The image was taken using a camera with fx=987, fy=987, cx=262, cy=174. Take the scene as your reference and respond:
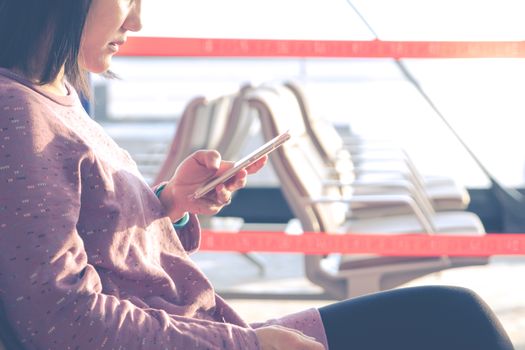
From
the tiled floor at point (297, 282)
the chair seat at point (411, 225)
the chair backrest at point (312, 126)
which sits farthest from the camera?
the chair backrest at point (312, 126)

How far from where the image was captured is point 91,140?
111cm

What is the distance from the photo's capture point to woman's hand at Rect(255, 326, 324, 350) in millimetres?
1025

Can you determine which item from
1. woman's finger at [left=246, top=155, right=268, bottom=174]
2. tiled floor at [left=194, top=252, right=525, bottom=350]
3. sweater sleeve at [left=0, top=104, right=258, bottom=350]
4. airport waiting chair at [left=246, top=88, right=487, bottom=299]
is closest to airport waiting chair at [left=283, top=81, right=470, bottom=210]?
tiled floor at [left=194, top=252, right=525, bottom=350]

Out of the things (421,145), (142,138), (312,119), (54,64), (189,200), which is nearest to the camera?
(54,64)

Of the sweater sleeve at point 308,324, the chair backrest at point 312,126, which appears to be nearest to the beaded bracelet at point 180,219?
the sweater sleeve at point 308,324

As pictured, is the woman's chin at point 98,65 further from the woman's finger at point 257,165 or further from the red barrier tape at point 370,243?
the red barrier tape at point 370,243

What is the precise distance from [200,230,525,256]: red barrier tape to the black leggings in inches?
45.3

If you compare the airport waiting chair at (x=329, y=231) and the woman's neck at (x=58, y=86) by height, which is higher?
the woman's neck at (x=58, y=86)

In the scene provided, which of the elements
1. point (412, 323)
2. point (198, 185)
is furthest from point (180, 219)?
point (412, 323)

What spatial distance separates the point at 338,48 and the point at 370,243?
49cm

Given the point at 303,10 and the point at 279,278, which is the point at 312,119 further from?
the point at 303,10

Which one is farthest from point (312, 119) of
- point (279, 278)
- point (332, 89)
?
point (332, 89)

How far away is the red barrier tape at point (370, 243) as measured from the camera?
7.74 feet

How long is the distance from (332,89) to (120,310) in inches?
445
